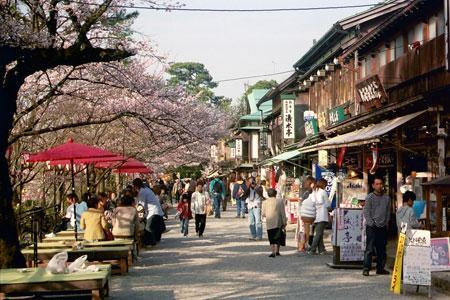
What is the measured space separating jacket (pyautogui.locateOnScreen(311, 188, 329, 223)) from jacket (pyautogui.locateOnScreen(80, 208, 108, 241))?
5.29 m

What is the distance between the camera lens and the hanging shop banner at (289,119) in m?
40.7

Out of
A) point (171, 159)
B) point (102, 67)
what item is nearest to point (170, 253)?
point (102, 67)

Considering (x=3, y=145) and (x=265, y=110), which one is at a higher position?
(x=265, y=110)

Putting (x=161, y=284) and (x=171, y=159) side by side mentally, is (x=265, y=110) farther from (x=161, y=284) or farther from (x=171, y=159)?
(x=161, y=284)

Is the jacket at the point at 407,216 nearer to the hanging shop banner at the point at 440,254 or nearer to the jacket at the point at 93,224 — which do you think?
the hanging shop banner at the point at 440,254

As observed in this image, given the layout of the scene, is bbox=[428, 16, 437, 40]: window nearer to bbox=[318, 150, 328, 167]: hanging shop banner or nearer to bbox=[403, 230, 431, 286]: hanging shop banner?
bbox=[403, 230, 431, 286]: hanging shop banner

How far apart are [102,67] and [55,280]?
908cm

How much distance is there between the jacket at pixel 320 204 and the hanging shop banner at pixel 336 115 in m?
11.5

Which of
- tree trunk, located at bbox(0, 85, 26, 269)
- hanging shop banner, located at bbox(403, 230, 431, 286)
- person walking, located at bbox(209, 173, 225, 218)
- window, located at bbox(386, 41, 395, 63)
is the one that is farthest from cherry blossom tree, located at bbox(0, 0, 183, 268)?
person walking, located at bbox(209, 173, 225, 218)

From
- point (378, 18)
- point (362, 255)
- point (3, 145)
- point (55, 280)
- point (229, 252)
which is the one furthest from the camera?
point (378, 18)

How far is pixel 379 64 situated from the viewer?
82.5ft

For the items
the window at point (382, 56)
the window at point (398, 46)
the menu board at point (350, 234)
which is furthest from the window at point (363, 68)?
the menu board at point (350, 234)

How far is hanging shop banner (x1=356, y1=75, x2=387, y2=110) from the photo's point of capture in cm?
2261

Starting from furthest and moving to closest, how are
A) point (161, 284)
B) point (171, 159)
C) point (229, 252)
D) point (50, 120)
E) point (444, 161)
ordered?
point (171, 159), point (50, 120), point (229, 252), point (444, 161), point (161, 284)
